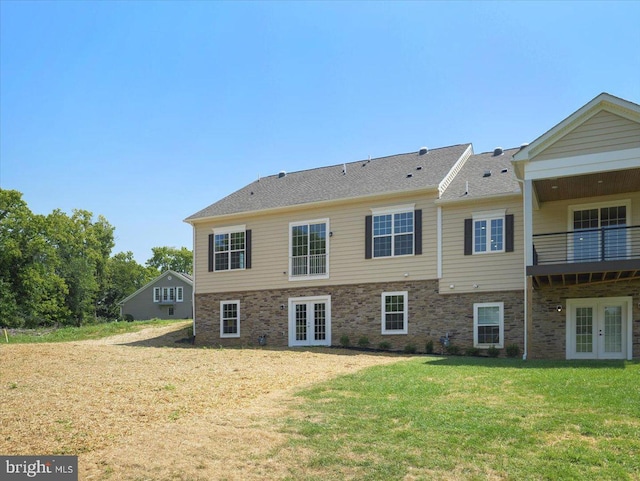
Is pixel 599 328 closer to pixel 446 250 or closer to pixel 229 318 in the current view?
pixel 446 250

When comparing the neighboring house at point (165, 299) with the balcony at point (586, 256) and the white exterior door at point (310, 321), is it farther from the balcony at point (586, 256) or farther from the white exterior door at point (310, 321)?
the balcony at point (586, 256)

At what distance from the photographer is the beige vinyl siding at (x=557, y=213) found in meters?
18.8

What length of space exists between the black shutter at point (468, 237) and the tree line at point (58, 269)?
41.4 m

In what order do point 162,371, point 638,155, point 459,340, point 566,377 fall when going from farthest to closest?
point 459,340, point 638,155, point 162,371, point 566,377

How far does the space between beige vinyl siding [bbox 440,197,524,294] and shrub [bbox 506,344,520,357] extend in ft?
5.88

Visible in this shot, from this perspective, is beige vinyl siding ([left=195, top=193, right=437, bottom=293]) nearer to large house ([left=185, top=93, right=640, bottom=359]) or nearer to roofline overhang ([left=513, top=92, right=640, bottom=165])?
large house ([left=185, top=93, right=640, bottom=359])

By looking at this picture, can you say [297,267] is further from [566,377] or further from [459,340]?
[566,377]

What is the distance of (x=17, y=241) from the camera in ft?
172

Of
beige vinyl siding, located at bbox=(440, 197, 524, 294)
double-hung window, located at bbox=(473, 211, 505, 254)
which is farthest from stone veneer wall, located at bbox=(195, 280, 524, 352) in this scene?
double-hung window, located at bbox=(473, 211, 505, 254)

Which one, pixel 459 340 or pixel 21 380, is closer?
pixel 21 380

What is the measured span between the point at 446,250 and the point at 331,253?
14.6ft

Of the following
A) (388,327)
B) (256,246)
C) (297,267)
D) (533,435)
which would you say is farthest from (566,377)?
(256,246)

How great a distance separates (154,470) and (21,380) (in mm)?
6513

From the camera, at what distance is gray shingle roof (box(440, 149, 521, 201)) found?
2061 centimetres
